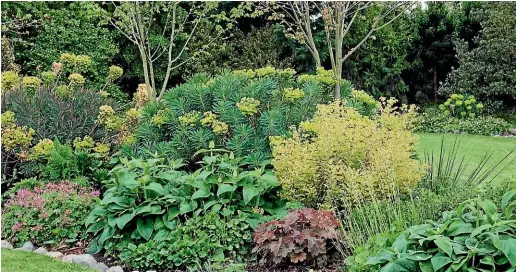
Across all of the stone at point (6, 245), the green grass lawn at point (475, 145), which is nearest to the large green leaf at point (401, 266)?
the stone at point (6, 245)

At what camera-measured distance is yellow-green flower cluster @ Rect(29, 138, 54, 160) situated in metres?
5.71

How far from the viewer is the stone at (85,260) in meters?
4.26

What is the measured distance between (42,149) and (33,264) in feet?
6.04

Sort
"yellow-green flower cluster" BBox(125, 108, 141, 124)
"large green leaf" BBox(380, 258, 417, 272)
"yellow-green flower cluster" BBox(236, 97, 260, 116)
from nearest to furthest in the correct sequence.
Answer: "large green leaf" BBox(380, 258, 417, 272)
"yellow-green flower cluster" BBox(236, 97, 260, 116)
"yellow-green flower cluster" BBox(125, 108, 141, 124)

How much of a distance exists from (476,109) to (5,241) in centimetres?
1149

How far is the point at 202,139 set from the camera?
5.49 meters

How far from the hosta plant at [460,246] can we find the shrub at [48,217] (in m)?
2.67

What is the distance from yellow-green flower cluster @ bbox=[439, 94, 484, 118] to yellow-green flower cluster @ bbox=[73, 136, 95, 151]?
9.06 meters

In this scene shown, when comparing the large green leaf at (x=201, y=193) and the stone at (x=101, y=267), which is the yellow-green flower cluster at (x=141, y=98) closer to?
the large green leaf at (x=201, y=193)

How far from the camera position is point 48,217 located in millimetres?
4734

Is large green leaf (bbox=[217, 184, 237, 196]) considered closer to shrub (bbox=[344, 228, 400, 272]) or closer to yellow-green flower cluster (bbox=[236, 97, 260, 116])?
yellow-green flower cluster (bbox=[236, 97, 260, 116])

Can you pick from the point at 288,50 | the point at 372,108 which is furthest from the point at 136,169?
the point at 288,50

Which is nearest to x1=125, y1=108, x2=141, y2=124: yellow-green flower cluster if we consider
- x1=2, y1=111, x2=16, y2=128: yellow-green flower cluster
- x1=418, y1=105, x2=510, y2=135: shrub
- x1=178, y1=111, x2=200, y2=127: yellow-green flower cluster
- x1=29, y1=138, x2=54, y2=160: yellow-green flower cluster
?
x1=29, y1=138, x2=54, y2=160: yellow-green flower cluster

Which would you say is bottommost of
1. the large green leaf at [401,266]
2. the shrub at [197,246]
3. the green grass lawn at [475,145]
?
the green grass lawn at [475,145]
